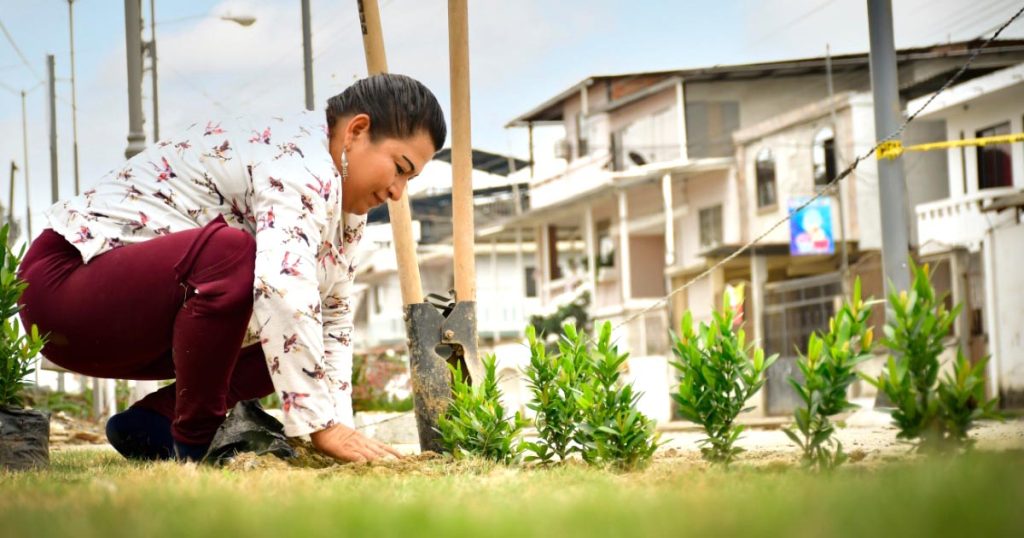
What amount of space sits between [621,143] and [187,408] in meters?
33.3

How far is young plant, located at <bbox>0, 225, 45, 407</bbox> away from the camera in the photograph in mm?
3910

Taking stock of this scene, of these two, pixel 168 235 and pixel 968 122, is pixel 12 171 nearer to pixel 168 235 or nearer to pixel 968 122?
pixel 968 122

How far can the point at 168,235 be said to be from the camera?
12.7ft

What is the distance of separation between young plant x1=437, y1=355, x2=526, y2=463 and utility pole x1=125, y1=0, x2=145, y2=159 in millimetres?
7991

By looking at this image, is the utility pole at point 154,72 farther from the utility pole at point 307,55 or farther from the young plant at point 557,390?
the young plant at point 557,390

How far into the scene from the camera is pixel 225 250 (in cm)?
374

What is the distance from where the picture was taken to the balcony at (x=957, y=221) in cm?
2463

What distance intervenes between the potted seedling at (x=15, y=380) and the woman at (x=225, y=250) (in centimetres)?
8

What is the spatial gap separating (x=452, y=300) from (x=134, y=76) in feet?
24.9

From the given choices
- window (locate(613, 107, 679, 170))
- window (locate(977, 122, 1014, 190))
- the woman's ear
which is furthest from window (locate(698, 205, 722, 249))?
the woman's ear

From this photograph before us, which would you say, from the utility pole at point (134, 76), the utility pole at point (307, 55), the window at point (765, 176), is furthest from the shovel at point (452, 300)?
the window at point (765, 176)

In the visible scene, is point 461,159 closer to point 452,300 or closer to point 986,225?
point 452,300

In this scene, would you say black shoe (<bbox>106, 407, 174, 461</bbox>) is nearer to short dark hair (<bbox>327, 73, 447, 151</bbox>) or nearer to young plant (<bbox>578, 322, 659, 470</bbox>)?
short dark hair (<bbox>327, 73, 447, 151</bbox>)

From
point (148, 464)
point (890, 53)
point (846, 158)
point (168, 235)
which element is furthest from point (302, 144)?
point (846, 158)
